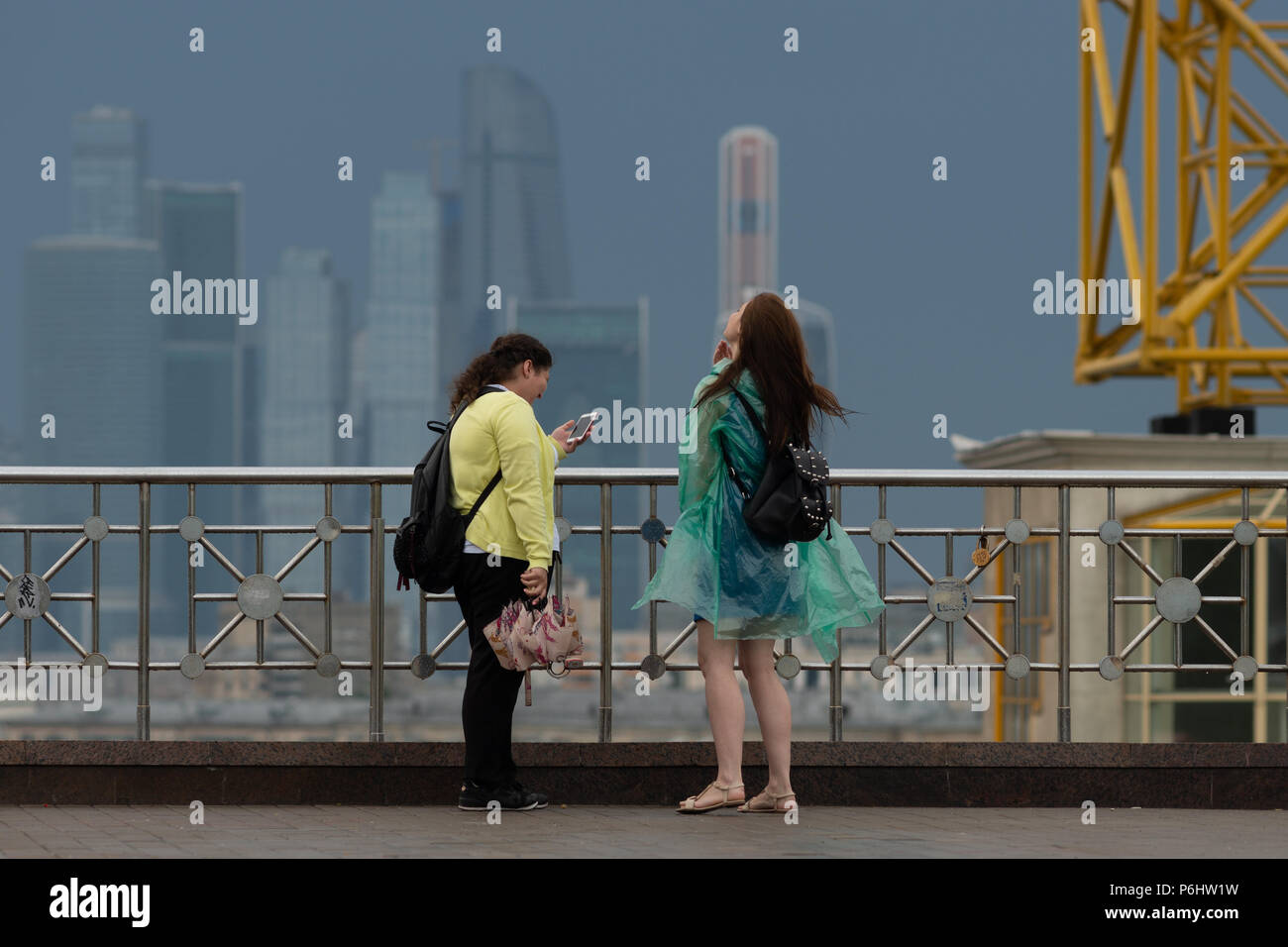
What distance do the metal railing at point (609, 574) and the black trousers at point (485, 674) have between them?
2.19 ft

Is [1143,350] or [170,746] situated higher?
[1143,350]

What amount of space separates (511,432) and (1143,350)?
14542 mm

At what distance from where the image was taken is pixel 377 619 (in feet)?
27.5

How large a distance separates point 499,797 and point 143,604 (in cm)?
189

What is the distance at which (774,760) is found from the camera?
7562mm

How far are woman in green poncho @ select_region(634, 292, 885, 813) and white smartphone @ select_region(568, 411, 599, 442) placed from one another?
0.46 metres

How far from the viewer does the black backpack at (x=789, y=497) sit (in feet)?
24.2

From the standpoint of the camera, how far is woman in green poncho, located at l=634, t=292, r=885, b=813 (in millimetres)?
7449

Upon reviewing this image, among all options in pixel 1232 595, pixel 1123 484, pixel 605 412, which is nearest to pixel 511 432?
pixel 605 412

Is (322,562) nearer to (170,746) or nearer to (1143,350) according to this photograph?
(170,746)

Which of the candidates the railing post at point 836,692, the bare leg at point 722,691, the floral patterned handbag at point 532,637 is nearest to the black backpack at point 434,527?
the floral patterned handbag at point 532,637

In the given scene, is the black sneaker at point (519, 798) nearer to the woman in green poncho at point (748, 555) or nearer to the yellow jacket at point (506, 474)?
the woman in green poncho at point (748, 555)

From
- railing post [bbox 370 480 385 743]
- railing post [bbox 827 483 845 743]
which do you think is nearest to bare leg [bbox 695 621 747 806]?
railing post [bbox 827 483 845 743]
